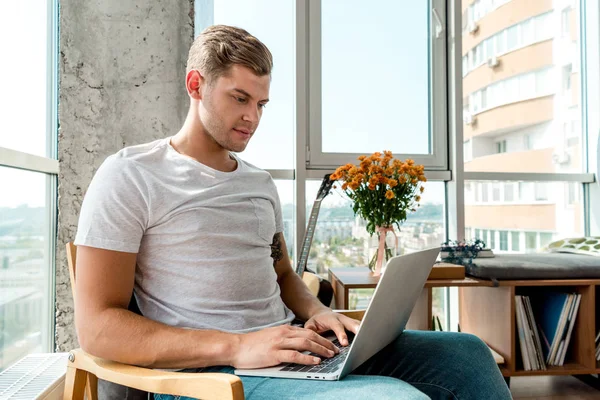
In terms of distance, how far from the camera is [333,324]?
1.22 m

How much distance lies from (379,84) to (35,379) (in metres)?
2.23

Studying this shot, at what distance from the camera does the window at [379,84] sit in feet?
9.14

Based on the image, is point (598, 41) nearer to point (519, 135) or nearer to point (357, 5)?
point (519, 135)

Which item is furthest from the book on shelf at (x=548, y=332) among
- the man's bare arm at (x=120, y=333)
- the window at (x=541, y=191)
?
the man's bare arm at (x=120, y=333)

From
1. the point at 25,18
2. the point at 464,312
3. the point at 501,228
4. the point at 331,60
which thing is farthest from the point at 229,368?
the point at 501,228

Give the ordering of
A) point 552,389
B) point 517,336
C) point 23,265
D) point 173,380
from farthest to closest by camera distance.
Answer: point 552,389 → point 517,336 → point 23,265 → point 173,380

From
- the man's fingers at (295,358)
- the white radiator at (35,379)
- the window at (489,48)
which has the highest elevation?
Result: the window at (489,48)

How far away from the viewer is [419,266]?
1.11m

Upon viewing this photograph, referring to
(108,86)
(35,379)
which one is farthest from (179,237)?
(108,86)

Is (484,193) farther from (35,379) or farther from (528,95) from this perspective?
(35,379)

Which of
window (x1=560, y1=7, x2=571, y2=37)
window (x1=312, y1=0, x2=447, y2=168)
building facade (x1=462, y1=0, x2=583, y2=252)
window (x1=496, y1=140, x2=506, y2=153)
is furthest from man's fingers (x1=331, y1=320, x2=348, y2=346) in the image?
window (x1=560, y1=7, x2=571, y2=37)

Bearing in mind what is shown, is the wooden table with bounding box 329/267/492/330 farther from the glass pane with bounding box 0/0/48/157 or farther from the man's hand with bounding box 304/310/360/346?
the glass pane with bounding box 0/0/48/157

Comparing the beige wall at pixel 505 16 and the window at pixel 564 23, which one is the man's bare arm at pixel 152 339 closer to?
the beige wall at pixel 505 16

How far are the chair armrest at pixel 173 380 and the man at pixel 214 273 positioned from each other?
0.04 metres
